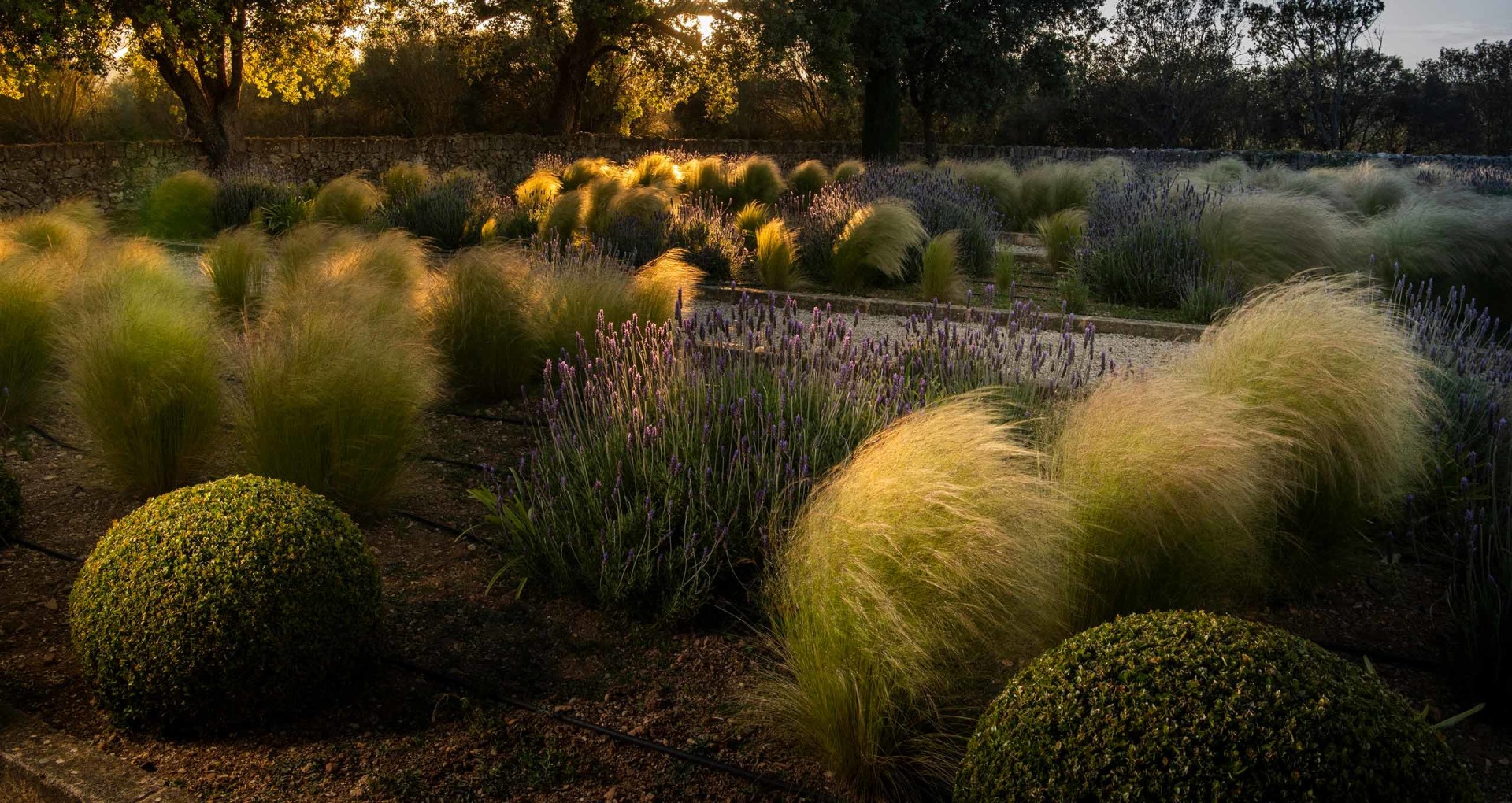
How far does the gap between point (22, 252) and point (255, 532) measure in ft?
14.1

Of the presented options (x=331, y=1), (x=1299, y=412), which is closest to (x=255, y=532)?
(x=1299, y=412)

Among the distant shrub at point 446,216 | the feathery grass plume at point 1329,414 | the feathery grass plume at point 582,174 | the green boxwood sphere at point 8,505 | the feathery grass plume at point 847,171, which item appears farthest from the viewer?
the feathery grass plume at point 582,174

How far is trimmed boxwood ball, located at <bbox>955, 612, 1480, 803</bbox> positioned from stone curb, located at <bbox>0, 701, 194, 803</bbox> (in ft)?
5.77

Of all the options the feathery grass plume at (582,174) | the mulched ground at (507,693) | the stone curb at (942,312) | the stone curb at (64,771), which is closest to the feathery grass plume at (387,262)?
the stone curb at (942,312)

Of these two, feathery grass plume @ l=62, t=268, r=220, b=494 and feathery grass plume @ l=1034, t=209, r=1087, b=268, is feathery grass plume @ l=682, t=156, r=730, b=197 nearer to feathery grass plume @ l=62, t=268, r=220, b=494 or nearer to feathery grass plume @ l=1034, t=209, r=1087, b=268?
feathery grass plume @ l=1034, t=209, r=1087, b=268

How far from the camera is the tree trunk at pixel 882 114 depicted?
70.1 ft

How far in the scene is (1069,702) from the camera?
73.3 inches

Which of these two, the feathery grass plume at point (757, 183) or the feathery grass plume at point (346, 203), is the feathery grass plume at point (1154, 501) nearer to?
the feathery grass plume at point (346, 203)

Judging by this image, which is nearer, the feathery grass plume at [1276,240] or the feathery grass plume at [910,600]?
the feathery grass plume at [910,600]

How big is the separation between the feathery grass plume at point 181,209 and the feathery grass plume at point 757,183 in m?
6.10

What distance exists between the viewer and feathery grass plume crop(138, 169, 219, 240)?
12758 millimetres

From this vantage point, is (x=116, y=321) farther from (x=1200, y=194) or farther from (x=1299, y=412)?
(x=1200, y=194)

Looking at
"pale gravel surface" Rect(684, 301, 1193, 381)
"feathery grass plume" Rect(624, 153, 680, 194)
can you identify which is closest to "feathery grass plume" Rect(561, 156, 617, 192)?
"feathery grass plume" Rect(624, 153, 680, 194)

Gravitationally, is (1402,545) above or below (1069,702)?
below
